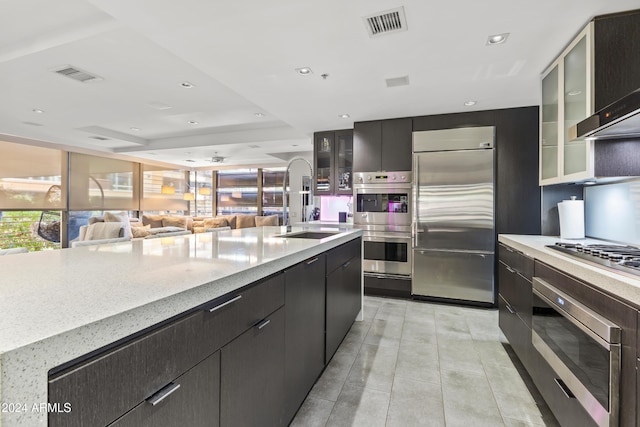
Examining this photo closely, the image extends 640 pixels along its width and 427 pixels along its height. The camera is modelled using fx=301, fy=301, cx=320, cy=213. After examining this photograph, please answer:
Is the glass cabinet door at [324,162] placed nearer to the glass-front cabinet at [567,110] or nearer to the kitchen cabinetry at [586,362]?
the glass-front cabinet at [567,110]

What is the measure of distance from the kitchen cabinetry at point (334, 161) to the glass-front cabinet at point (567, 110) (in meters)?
2.43

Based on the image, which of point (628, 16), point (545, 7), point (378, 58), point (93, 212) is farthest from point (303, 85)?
point (93, 212)

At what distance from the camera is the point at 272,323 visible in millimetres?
1290

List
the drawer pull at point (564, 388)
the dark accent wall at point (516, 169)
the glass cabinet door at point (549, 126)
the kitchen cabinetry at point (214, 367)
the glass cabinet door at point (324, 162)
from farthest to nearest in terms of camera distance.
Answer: the glass cabinet door at point (324, 162) < the dark accent wall at point (516, 169) < the glass cabinet door at point (549, 126) < the drawer pull at point (564, 388) < the kitchen cabinetry at point (214, 367)

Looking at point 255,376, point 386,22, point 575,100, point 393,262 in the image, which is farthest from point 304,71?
point 393,262

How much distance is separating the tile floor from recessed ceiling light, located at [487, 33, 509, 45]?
2304 millimetres

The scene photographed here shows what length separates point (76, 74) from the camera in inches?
121

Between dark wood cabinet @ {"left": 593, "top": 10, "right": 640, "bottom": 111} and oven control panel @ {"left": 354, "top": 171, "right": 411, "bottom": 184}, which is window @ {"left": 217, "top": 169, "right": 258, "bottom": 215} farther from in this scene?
dark wood cabinet @ {"left": 593, "top": 10, "right": 640, "bottom": 111}

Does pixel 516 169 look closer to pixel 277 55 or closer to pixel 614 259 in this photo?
pixel 614 259

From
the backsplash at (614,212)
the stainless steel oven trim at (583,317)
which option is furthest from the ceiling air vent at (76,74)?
the backsplash at (614,212)

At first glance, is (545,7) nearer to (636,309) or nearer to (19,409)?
(636,309)

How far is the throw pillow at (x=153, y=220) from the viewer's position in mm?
8203

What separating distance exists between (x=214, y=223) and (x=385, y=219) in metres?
5.93

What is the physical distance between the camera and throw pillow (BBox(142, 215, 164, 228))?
820cm
